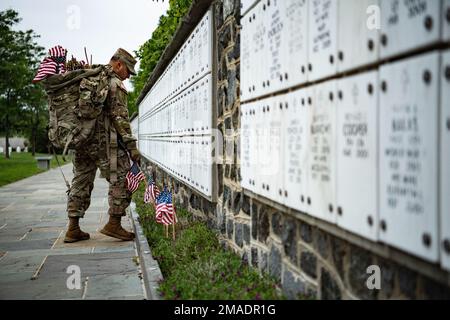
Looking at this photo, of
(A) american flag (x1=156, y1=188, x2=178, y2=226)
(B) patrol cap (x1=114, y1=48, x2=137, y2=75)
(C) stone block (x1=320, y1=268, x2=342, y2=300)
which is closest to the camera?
(C) stone block (x1=320, y1=268, x2=342, y2=300)

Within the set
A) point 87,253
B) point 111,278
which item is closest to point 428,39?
point 111,278

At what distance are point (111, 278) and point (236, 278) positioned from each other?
1.75 metres

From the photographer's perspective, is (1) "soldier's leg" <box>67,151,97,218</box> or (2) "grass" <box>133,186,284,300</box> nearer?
(2) "grass" <box>133,186,284,300</box>

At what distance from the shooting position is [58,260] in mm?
6180

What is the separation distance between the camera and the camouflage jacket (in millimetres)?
6867

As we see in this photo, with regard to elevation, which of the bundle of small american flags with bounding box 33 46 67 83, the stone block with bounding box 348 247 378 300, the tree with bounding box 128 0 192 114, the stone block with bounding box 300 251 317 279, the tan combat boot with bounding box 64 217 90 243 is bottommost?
the tan combat boot with bounding box 64 217 90 243

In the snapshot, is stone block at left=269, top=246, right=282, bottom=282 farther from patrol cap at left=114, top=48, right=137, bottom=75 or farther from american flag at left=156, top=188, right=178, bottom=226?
patrol cap at left=114, top=48, right=137, bottom=75

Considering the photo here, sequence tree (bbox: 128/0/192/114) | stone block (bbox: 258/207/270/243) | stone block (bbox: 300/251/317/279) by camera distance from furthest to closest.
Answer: tree (bbox: 128/0/192/114)
stone block (bbox: 258/207/270/243)
stone block (bbox: 300/251/317/279)

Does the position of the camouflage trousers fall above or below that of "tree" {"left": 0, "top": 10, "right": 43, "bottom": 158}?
below

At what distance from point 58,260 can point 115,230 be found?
1.20 m

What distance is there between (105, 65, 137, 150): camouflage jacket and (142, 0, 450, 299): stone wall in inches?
46.3

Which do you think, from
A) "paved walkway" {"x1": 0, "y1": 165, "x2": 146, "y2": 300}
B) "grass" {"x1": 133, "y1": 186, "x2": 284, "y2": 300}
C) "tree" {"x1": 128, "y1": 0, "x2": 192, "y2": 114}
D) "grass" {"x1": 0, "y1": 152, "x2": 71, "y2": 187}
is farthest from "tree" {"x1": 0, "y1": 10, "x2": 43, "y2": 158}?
"grass" {"x1": 133, "y1": 186, "x2": 284, "y2": 300}

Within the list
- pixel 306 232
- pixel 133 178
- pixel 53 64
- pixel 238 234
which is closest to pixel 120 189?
pixel 133 178

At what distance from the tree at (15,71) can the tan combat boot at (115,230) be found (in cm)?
2750
